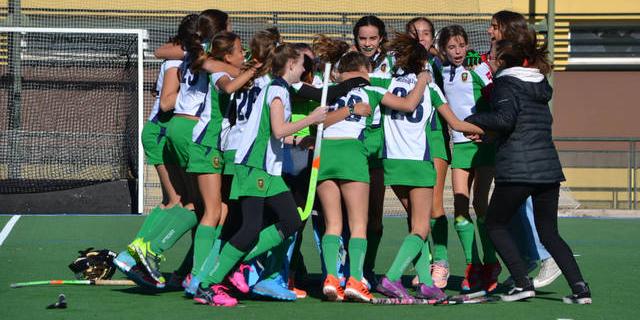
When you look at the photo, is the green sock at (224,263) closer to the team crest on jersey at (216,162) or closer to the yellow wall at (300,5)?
the team crest on jersey at (216,162)

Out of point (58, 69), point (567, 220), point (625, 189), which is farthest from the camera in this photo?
point (625, 189)

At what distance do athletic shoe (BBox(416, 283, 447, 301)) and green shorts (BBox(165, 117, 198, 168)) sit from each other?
5.51 ft

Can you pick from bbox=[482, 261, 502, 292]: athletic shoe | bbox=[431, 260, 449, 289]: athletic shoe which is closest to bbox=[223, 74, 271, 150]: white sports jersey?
bbox=[431, 260, 449, 289]: athletic shoe

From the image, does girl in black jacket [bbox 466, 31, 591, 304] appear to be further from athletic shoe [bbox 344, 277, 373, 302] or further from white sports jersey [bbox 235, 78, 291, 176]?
white sports jersey [bbox 235, 78, 291, 176]

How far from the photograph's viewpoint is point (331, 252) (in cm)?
689

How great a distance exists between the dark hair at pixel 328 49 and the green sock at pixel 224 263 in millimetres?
1485

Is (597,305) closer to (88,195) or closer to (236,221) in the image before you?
(236,221)

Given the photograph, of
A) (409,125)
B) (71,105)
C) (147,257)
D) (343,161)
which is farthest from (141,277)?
(71,105)

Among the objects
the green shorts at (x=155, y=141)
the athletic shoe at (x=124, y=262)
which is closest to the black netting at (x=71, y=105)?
the green shorts at (x=155, y=141)

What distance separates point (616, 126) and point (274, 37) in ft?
51.2

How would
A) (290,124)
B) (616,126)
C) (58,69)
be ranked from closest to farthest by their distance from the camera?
(290,124)
(58,69)
(616,126)

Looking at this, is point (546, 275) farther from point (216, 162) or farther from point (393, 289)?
point (216, 162)

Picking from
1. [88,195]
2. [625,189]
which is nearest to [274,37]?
[88,195]

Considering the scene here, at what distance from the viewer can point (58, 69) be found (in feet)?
50.3
